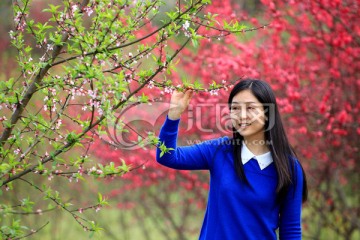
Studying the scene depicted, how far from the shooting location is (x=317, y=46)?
542cm

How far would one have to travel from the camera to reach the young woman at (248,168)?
2.42 metres

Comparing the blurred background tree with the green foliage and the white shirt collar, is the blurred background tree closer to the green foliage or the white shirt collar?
the white shirt collar

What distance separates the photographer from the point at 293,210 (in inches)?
99.6

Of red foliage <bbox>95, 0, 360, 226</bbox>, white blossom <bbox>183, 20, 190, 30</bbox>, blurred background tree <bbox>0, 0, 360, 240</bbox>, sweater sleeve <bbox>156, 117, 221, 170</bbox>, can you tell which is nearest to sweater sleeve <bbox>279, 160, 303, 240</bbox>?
sweater sleeve <bbox>156, 117, 221, 170</bbox>

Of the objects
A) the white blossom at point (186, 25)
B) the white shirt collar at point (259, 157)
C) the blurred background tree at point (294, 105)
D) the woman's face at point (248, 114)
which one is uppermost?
the blurred background tree at point (294, 105)

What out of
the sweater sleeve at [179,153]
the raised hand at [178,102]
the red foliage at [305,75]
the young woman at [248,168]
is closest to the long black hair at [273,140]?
the young woman at [248,168]

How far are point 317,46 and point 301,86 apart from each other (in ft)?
1.38

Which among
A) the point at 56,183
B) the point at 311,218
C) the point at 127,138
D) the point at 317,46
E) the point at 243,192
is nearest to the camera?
the point at 243,192

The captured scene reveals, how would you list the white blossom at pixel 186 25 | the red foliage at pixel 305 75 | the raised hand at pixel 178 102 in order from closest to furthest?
the white blossom at pixel 186 25, the raised hand at pixel 178 102, the red foliage at pixel 305 75

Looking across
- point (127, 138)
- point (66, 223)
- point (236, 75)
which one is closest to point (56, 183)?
point (66, 223)

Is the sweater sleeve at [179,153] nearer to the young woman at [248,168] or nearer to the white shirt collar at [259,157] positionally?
the young woman at [248,168]

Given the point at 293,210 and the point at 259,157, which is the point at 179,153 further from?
the point at 293,210

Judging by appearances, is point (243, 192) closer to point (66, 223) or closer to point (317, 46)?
point (317, 46)

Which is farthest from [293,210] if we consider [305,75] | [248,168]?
[305,75]
